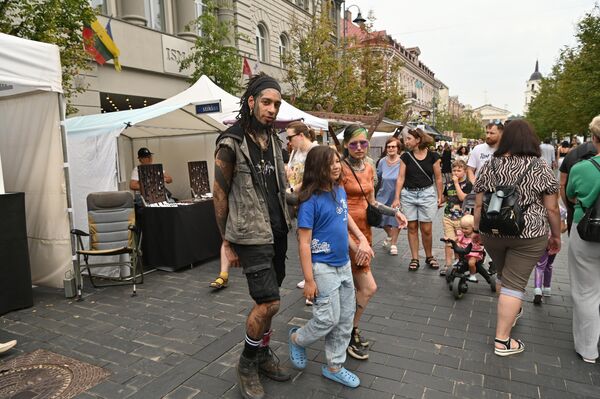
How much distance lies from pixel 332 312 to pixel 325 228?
1.85 feet

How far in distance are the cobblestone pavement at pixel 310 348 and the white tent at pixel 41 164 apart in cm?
47

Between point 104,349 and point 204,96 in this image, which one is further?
point 204,96

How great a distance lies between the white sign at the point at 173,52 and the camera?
13914mm

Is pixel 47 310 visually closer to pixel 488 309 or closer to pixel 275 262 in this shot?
pixel 275 262

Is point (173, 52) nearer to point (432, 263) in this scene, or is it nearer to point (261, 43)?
point (261, 43)

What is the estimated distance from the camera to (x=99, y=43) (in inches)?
346

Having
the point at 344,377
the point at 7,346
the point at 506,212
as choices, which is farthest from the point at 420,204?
the point at 7,346

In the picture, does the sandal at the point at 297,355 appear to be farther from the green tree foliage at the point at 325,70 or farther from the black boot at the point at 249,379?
the green tree foliage at the point at 325,70

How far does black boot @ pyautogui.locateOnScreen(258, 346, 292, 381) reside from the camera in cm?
301

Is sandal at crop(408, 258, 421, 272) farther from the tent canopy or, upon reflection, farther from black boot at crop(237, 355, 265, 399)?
the tent canopy

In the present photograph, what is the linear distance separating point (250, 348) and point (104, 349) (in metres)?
1.64

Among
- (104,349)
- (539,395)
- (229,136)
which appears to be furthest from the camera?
(104,349)

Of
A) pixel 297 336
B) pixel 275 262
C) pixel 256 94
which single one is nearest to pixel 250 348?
pixel 297 336

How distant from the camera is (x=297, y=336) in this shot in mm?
2988
